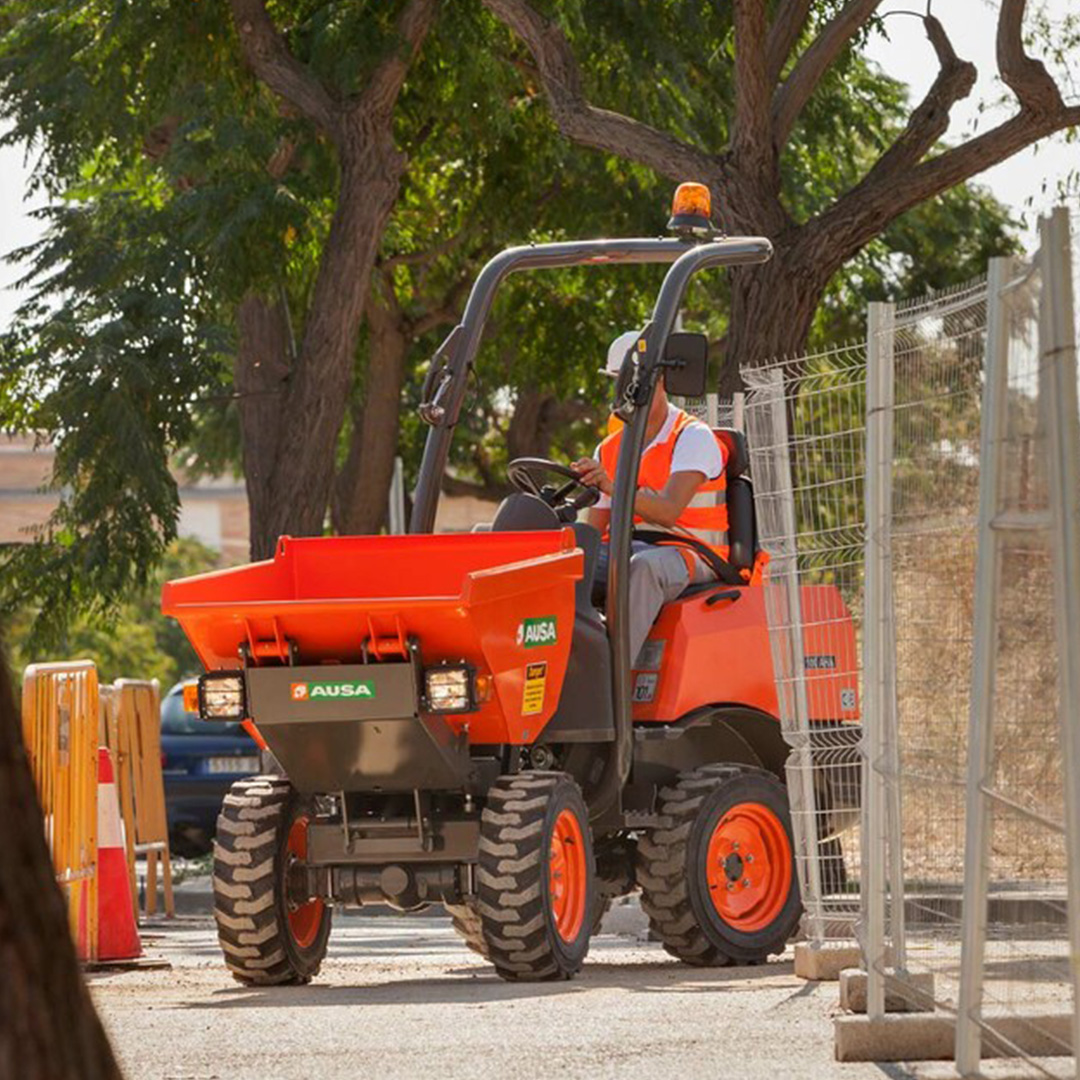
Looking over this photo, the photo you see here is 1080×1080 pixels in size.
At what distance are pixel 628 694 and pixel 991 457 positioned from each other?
15.2 ft

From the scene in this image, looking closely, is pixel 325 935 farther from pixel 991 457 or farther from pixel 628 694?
pixel 991 457

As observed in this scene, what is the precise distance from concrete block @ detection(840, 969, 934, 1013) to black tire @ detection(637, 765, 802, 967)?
2383 millimetres

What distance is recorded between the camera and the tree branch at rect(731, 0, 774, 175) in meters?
17.8

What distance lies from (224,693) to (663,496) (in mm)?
1839

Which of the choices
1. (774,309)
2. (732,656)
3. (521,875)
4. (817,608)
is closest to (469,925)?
(732,656)

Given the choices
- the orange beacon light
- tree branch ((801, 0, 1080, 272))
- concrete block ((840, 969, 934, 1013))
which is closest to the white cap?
the orange beacon light

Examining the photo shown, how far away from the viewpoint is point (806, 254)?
1723 cm

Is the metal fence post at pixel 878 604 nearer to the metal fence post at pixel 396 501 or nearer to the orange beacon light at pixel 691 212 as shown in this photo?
the orange beacon light at pixel 691 212

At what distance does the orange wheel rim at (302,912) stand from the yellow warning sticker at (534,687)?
98 cm

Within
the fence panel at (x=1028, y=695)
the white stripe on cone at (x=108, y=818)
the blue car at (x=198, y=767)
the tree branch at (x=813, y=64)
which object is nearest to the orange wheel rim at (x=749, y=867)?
the white stripe on cone at (x=108, y=818)

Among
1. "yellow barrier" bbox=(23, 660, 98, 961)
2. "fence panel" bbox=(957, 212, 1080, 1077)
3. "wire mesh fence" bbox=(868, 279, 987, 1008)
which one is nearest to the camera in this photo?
"fence panel" bbox=(957, 212, 1080, 1077)

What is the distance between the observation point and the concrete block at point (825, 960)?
9.74m

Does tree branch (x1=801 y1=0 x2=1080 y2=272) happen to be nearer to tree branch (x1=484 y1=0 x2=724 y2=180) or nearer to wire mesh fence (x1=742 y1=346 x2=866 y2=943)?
tree branch (x1=484 y1=0 x2=724 y2=180)

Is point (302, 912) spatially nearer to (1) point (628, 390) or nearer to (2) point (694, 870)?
(2) point (694, 870)
